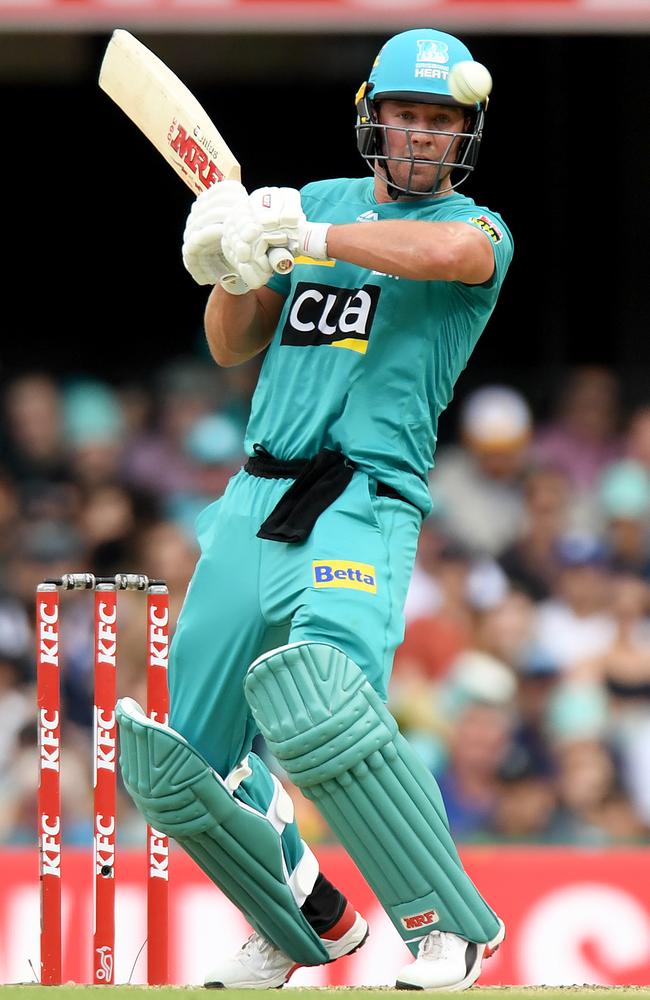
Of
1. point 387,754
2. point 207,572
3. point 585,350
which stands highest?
point 585,350

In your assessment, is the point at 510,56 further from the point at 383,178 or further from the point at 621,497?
the point at 383,178

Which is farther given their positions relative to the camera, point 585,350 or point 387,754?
point 585,350

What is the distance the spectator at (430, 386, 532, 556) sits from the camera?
676 centimetres

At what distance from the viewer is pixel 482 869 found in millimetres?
5012

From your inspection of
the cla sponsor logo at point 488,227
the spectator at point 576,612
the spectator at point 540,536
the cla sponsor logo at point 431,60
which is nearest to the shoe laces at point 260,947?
the cla sponsor logo at point 488,227

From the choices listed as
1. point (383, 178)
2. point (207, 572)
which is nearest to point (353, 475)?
point (207, 572)

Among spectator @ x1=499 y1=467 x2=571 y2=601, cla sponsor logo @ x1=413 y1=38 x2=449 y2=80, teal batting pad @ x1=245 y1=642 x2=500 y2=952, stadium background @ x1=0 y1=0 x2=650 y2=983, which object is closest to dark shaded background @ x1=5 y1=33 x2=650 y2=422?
stadium background @ x1=0 y1=0 x2=650 y2=983

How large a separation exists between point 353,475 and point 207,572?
34cm

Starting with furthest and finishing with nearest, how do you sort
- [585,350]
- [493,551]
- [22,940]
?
1. [585,350]
2. [493,551]
3. [22,940]

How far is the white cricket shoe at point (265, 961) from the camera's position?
3.42m

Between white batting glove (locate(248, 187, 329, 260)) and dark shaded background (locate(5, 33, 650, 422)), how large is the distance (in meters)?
4.47

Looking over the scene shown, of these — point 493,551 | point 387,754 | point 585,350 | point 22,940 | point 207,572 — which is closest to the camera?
point 387,754

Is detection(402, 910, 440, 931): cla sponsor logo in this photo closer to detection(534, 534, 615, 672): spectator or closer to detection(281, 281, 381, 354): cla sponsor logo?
detection(281, 281, 381, 354): cla sponsor logo

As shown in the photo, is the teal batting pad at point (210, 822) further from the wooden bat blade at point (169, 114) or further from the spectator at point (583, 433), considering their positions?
the spectator at point (583, 433)
